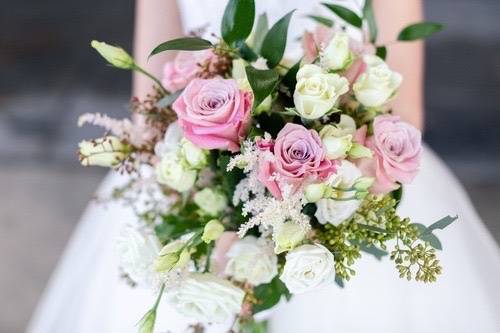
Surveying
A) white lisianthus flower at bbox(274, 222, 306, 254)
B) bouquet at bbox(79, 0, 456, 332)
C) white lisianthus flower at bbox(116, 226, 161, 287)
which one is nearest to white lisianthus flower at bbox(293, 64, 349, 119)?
bouquet at bbox(79, 0, 456, 332)

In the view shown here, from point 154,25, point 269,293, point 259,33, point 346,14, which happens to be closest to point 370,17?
point 346,14

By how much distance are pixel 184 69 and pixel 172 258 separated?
229mm

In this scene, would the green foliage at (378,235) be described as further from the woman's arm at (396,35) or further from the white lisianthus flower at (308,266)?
the woman's arm at (396,35)

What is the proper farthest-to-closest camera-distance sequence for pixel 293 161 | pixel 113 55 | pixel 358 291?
pixel 358 291, pixel 113 55, pixel 293 161

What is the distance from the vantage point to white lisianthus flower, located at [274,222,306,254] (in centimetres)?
59

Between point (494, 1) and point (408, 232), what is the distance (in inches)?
60.4

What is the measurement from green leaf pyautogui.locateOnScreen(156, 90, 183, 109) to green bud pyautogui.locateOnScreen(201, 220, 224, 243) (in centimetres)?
15

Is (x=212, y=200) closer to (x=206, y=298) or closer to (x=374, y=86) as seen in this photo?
(x=206, y=298)

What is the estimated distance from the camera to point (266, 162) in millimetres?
584

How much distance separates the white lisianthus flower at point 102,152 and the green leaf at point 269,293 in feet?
0.75

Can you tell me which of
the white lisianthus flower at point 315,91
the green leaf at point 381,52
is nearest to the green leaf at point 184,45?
the white lisianthus flower at point 315,91

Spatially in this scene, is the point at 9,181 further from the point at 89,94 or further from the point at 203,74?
Result: the point at 203,74

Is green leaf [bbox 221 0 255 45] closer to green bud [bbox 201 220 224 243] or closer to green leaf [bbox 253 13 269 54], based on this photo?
green leaf [bbox 253 13 269 54]

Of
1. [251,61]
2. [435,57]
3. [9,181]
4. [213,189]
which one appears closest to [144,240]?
[213,189]
